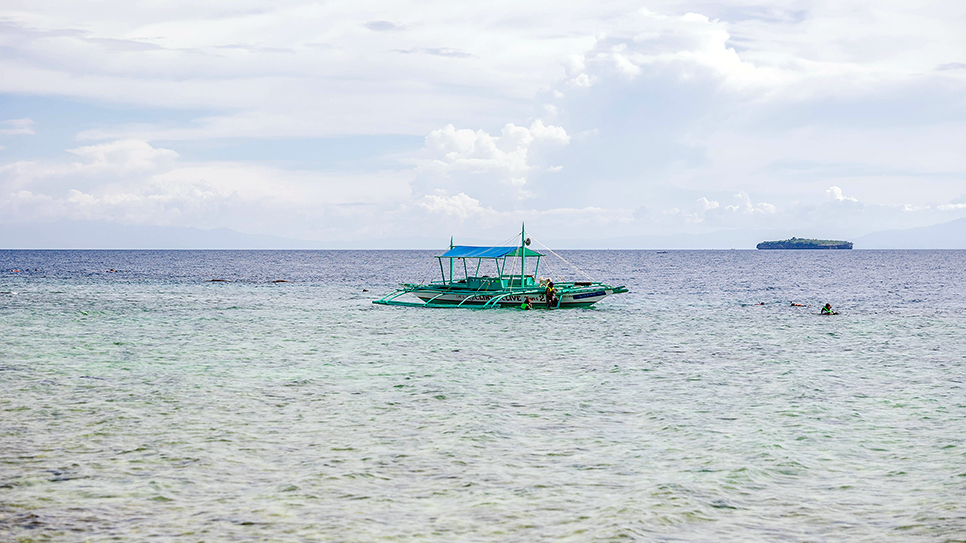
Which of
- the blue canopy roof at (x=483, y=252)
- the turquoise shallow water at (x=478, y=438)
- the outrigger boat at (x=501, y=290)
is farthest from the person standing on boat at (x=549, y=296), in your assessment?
the turquoise shallow water at (x=478, y=438)

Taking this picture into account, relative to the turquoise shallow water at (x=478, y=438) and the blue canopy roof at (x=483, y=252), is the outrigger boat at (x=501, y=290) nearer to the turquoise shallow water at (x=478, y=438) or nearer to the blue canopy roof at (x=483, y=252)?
the blue canopy roof at (x=483, y=252)

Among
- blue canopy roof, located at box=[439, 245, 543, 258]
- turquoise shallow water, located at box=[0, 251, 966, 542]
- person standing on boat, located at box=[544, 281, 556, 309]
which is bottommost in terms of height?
turquoise shallow water, located at box=[0, 251, 966, 542]

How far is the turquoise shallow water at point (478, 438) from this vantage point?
1047cm

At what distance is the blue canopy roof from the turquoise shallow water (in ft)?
48.8

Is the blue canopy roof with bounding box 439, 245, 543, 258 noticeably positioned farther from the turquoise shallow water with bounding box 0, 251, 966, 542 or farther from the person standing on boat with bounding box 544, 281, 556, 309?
the turquoise shallow water with bounding box 0, 251, 966, 542

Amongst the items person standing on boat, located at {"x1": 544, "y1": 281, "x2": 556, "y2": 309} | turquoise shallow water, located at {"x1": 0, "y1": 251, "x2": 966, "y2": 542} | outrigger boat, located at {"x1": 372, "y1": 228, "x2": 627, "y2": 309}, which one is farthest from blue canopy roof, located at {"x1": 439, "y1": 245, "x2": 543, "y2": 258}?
turquoise shallow water, located at {"x1": 0, "y1": 251, "x2": 966, "y2": 542}

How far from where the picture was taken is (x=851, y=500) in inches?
452

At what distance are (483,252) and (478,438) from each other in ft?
113

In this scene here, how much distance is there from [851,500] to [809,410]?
22.8 ft

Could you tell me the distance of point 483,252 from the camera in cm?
4928

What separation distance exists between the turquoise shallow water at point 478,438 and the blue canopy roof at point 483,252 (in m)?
14.9

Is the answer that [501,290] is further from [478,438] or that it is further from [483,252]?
[478,438]

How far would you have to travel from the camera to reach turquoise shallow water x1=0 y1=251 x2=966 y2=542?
10469 mm

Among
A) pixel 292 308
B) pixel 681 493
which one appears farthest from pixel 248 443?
pixel 292 308
